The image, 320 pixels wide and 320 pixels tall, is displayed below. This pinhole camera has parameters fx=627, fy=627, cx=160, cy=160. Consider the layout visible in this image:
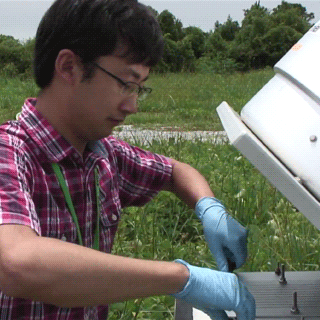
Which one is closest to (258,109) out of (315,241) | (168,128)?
(315,241)

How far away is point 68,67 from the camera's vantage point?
1544mm

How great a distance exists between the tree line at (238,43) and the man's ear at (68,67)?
20.8 metres

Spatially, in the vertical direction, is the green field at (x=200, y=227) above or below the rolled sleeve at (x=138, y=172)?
below

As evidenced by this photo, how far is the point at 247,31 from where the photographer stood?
2644cm

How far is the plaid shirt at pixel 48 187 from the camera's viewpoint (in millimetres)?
1362

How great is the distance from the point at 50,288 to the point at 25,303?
352 millimetres

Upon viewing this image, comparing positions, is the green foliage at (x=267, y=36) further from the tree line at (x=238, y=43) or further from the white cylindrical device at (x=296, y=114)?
the white cylindrical device at (x=296, y=114)

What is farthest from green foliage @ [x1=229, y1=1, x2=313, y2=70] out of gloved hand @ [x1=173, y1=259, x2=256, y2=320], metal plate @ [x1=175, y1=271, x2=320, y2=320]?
gloved hand @ [x1=173, y1=259, x2=256, y2=320]

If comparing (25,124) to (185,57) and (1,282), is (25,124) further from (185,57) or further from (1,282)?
(185,57)

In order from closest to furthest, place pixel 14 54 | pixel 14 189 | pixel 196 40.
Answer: pixel 14 189 < pixel 14 54 < pixel 196 40

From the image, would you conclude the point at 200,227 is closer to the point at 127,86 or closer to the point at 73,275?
the point at 127,86

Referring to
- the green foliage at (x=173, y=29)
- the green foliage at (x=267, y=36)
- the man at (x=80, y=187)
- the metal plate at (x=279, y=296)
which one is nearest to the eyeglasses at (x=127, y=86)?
the man at (x=80, y=187)

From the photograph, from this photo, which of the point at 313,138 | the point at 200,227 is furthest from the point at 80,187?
the point at 200,227

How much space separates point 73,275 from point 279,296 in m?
0.60
